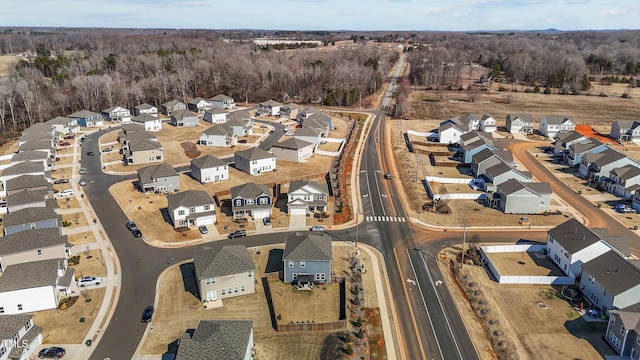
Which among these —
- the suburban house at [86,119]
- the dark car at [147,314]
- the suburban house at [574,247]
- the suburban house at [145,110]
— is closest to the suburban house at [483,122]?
the suburban house at [574,247]

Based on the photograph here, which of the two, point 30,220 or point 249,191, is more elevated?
point 249,191

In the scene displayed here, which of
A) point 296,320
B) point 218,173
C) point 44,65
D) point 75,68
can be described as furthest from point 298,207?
point 44,65

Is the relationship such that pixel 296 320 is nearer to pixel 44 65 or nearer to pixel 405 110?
pixel 405 110

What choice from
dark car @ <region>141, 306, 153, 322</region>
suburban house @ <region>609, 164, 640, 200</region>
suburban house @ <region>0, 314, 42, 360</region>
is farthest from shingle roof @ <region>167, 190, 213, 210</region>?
suburban house @ <region>609, 164, 640, 200</region>

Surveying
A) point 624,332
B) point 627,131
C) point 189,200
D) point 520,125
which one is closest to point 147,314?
point 189,200

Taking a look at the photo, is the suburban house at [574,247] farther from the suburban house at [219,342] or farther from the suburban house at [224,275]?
the suburban house at [219,342]

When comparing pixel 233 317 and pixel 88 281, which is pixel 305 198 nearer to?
pixel 233 317
